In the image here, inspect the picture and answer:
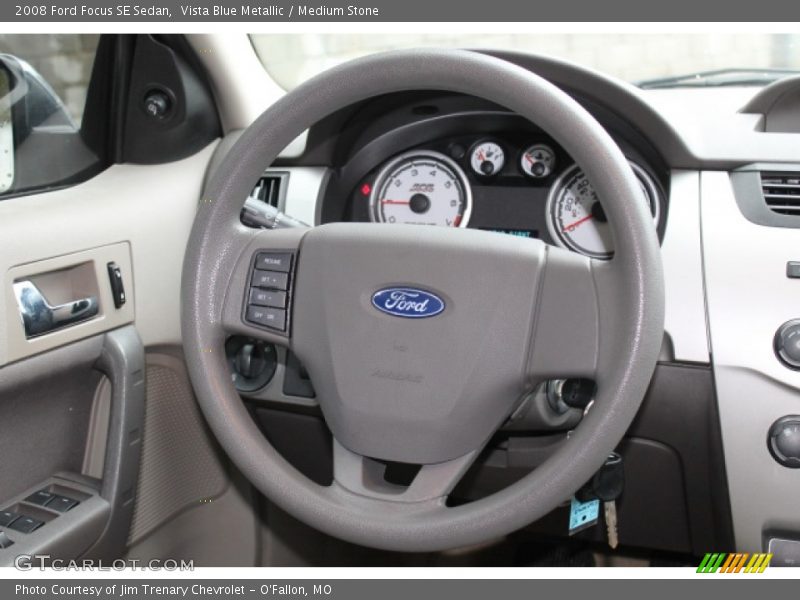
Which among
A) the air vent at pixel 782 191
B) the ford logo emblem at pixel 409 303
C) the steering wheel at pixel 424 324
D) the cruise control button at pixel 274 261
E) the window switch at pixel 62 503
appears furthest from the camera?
the window switch at pixel 62 503

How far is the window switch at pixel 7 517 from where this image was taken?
1.44 m

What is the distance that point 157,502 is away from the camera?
170 cm

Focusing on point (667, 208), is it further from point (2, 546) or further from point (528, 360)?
point (2, 546)

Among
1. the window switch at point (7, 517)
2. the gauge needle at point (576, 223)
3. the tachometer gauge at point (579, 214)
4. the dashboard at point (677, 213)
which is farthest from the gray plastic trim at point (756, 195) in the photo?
the window switch at point (7, 517)

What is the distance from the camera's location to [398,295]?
3.95 feet

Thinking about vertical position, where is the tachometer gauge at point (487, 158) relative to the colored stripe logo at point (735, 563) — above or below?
above

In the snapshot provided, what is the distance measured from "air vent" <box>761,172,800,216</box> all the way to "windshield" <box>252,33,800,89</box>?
0.99ft

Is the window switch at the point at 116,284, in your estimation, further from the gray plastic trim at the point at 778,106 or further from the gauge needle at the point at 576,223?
the gray plastic trim at the point at 778,106

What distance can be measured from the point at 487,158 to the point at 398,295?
0.58 metres

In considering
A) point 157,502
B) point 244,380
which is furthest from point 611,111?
point 157,502

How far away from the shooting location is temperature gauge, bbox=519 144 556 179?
1626mm

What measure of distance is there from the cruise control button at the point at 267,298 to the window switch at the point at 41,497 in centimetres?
57

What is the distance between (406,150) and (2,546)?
992mm

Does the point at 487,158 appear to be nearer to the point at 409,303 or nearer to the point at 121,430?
the point at 409,303
